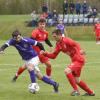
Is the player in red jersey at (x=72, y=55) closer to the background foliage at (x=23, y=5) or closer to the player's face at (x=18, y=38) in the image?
the player's face at (x=18, y=38)

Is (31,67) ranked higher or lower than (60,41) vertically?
lower

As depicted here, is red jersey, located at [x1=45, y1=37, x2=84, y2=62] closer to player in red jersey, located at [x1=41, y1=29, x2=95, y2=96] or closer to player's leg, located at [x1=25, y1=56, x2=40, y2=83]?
player in red jersey, located at [x1=41, y1=29, x2=95, y2=96]

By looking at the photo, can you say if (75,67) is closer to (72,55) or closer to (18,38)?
(72,55)

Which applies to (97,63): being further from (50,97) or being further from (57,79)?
(50,97)

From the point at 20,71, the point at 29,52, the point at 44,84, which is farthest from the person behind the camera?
the point at 20,71

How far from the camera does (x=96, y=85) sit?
49.9 ft

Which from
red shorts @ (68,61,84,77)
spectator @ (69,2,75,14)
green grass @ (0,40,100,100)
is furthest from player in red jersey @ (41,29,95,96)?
spectator @ (69,2,75,14)

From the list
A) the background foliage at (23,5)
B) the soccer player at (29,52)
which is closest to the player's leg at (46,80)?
the soccer player at (29,52)

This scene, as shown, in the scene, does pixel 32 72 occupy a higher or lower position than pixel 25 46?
lower

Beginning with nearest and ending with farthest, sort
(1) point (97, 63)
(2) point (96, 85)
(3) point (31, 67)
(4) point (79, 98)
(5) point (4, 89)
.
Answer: (4) point (79, 98), (3) point (31, 67), (5) point (4, 89), (2) point (96, 85), (1) point (97, 63)

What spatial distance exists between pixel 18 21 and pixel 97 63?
113 feet

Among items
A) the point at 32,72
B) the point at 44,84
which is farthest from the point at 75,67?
the point at 44,84

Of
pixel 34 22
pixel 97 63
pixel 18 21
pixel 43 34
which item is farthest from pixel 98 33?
pixel 43 34

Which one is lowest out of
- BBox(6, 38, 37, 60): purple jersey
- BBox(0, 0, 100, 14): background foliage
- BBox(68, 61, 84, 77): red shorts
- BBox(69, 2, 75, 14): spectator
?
BBox(0, 0, 100, 14): background foliage
